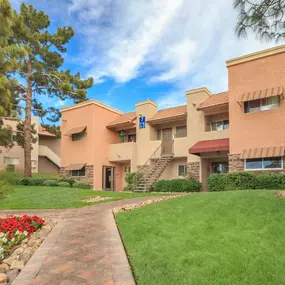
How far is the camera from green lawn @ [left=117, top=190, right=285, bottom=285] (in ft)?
14.0

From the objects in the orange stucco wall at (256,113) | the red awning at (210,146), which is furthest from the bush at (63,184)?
the orange stucco wall at (256,113)

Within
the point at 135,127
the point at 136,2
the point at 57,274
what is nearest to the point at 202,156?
the point at 135,127

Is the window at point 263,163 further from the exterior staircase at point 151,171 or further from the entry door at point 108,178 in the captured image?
the entry door at point 108,178

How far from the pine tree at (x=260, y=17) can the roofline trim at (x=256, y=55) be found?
10.7 meters

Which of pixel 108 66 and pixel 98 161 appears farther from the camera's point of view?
pixel 98 161

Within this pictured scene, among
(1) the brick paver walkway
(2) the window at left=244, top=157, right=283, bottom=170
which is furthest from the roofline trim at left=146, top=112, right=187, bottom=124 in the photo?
(1) the brick paver walkway

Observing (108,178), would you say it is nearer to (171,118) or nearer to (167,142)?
(167,142)

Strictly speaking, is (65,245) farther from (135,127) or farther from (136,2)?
(135,127)

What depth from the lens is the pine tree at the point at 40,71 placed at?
2622 centimetres

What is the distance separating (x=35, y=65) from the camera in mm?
26328

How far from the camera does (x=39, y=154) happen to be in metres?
37.7

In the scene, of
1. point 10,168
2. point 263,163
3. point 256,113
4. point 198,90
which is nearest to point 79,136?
point 10,168

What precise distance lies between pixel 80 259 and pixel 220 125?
19.7 metres

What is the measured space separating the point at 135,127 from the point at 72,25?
12.4 metres
